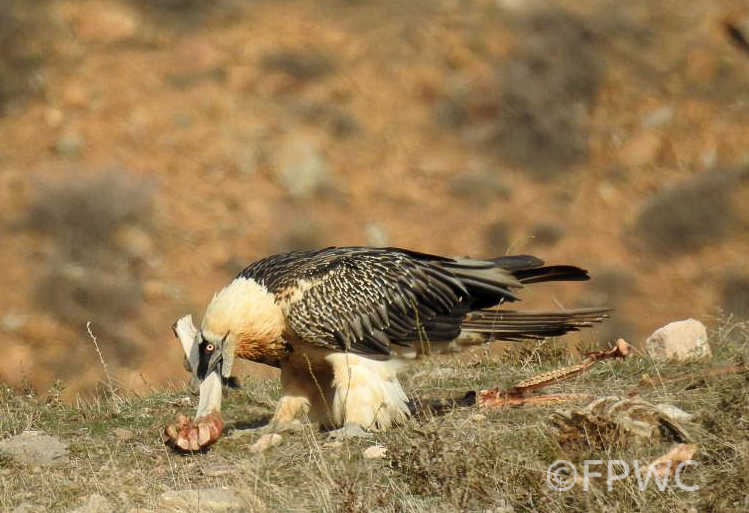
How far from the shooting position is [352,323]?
7.70 metres

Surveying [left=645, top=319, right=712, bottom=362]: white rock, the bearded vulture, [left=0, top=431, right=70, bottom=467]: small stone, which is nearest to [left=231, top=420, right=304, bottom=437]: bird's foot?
the bearded vulture

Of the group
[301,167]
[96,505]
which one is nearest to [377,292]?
[96,505]

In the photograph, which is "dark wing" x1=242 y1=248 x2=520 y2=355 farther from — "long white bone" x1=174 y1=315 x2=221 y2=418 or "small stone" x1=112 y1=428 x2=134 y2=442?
"small stone" x1=112 y1=428 x2=134 y2=442

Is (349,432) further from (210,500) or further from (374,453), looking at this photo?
(210,500)

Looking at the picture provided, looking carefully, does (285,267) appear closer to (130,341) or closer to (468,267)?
(468,267)

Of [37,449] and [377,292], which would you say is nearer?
[37,449]

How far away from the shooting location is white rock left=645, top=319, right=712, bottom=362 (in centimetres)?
845

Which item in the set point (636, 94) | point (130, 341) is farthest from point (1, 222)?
point (636, 94)

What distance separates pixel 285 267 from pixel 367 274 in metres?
0.46

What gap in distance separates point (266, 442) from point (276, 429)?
1.21ft

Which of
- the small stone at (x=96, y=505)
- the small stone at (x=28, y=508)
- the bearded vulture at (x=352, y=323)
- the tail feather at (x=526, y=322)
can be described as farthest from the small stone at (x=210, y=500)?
the tail feather at (x=526, y=322)

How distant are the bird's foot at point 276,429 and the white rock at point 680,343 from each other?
2265 mm

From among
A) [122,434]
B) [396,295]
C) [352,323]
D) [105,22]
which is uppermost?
[105,22]

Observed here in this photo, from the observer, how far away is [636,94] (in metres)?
17.8
